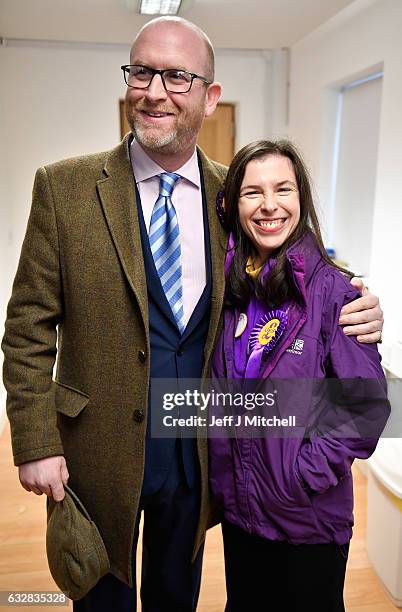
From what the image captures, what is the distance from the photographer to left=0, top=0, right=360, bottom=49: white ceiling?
→ 2.84 meters

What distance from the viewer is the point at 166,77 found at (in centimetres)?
120

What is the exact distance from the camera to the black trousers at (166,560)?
1.34 meters

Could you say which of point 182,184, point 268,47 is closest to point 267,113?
point 268,47

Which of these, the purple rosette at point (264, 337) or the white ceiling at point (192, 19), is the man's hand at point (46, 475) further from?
the white ceiling at point (192, 19)

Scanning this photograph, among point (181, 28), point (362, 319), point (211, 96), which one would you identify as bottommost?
point (362, 319)

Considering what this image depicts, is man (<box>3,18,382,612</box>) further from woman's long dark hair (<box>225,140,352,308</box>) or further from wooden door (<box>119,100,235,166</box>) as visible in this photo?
wooden door (<box>119,100,235,166</box>)

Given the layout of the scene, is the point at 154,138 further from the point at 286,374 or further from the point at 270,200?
the point at 286,374

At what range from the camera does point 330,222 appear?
3.77 metres

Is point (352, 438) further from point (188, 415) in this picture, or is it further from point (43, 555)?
point (43, 555)

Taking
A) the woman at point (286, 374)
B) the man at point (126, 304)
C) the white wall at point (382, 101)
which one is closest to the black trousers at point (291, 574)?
the woman at point (286, 374)

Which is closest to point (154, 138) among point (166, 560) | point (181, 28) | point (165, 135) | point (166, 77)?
point (165, 135)

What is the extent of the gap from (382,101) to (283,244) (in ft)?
6.17

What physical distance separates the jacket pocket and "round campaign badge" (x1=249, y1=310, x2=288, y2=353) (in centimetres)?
42

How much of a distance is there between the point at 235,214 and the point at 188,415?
0.49 meters
